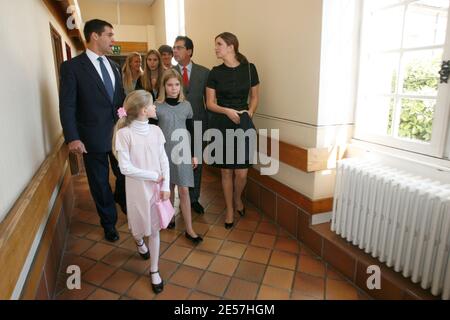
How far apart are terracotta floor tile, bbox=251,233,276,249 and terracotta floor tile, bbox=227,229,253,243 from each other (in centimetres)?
5

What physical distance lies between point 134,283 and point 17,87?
1.32 meters

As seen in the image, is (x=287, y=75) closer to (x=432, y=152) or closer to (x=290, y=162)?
(x=290, y=162)

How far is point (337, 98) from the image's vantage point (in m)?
2.16

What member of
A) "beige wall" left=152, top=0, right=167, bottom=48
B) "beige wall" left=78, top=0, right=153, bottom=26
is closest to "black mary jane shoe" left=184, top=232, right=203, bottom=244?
"beige wall" left=152, top=0, right=167, bottom=48

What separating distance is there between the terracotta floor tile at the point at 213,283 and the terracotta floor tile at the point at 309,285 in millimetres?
435

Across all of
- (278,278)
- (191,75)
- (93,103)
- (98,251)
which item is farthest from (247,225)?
(93,103)

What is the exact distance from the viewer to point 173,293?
72.4 inches

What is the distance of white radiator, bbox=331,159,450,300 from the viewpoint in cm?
146

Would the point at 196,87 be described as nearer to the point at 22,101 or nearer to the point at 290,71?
the point at 290,71

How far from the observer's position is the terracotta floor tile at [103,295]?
1.81 m

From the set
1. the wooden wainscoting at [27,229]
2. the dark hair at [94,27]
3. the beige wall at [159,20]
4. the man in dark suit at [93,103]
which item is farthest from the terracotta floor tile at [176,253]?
the beige wall at [159,20]

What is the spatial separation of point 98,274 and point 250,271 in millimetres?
998

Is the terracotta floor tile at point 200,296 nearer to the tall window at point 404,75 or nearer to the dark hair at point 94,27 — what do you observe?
the tall window at point 404,75
